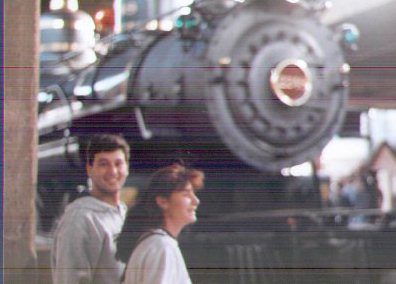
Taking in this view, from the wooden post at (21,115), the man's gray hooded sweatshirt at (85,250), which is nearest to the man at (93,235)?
the man's gray hooded sweatshirt at (85,250)

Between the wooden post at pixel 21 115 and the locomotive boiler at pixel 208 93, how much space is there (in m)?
0.04

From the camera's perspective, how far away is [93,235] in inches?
87.8

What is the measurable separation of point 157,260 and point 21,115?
0.61 meters

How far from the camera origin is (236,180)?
2.21m

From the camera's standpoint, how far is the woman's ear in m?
2.23

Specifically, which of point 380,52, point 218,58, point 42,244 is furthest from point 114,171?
point 380,52

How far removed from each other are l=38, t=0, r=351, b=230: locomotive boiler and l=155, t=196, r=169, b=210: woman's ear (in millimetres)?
121

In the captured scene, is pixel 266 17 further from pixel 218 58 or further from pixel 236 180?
pixel 236 180

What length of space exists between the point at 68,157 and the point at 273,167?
633 mm

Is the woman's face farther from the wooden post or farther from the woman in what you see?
the wooden post

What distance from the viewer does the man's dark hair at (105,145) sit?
222 centimetres

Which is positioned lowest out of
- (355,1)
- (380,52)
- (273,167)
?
(273,167)

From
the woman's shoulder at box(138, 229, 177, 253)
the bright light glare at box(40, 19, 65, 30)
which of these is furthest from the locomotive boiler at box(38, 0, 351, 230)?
the woman's shoulder at box(138, 229, 177, 253)

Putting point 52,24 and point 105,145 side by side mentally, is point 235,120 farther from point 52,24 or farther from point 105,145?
point 52,24
